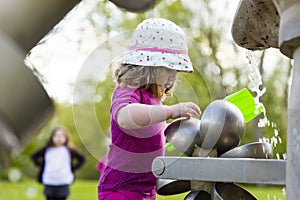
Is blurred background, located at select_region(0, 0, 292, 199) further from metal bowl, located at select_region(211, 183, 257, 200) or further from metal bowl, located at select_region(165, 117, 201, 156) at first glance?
metal bowl, located at select_region(211, 183, 257, 200)

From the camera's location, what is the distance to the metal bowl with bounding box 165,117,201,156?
1979 mm

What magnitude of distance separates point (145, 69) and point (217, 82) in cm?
29

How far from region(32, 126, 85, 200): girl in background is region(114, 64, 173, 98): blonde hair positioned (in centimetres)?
492

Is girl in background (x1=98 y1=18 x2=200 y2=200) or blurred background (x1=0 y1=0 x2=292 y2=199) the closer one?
blurred background (x1=0 y1=0 x2=292 y2=199)

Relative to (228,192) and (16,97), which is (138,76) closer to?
(228,192)

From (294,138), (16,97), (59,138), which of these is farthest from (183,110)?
(59,138)

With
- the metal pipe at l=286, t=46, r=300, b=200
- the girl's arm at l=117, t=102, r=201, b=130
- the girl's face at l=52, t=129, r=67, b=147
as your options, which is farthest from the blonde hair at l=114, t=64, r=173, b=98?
the girl's face at l=52, t=129, r=67, b=147

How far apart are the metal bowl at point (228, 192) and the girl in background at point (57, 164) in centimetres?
510

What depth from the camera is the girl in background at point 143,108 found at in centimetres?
200

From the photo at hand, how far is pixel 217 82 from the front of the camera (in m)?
2.21

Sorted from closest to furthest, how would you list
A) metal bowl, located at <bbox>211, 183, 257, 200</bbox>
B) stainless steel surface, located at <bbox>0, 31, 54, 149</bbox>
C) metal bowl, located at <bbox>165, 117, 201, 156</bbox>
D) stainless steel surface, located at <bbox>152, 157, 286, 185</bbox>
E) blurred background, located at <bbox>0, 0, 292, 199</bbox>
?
stainless steel surface, located at <bbox>0, 31, 54, 149</bbox>, blurred background, located at <bbox>0, 0, 292, 199</bbox>, stainless steel surface, located at <bbox>152, 157, 286, 185</bbox>, metal bowl, located at <bbox>211, 183, 257, 200</bbox>, metal bowl, located at <bbox>165, 117, 201, 156</bbox>

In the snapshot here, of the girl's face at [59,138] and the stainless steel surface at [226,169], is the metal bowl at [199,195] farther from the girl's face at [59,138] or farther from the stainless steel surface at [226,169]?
the girl's face at [59,138]

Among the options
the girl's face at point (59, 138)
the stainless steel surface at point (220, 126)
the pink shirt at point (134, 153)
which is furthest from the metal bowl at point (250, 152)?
the girl's face at point (59, 138)

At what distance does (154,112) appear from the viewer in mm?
1984
